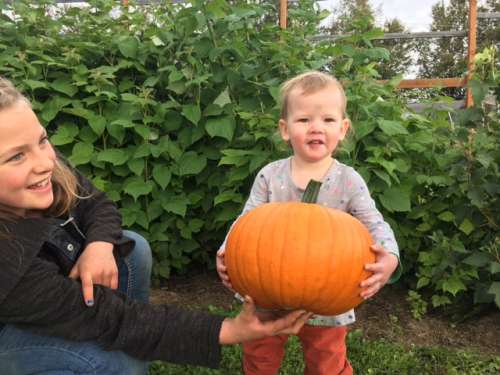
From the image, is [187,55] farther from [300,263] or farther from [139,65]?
[300,263]

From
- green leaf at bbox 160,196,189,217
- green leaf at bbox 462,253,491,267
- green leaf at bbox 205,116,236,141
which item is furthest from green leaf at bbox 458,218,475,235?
green leaf at bbox 160,196,189,217

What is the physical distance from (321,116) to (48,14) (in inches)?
102

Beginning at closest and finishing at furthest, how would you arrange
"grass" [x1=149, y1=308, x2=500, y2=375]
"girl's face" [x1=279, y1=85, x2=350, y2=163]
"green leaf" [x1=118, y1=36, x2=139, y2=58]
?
1. "girl's face" [x1=279, y1=85, x2=350, y2=163]
2. "grass" [x1=149, y1=308, x2=500, y2=375]
3. "green leaf" [x1=118, y1=36, x2=139, y2=58]

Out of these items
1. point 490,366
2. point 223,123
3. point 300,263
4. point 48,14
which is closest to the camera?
point 300,263

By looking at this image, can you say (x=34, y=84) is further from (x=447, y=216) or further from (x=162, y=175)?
(x=447, y=216)

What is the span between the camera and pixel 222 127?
2.95m

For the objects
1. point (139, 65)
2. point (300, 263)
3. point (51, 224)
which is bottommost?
point (300, 263)

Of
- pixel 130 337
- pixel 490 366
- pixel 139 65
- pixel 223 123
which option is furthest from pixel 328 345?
pixel 139 65

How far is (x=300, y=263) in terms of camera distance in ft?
4.95

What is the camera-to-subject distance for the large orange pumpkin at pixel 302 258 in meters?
1.52

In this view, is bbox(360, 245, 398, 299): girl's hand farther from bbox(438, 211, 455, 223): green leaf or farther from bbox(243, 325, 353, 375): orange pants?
bbox(438, 211, 455, 223): green leaf

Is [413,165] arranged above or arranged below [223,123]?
below

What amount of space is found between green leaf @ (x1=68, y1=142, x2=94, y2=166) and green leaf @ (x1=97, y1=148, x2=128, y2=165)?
0.27 feet

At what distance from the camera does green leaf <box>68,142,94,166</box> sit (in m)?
3.07
